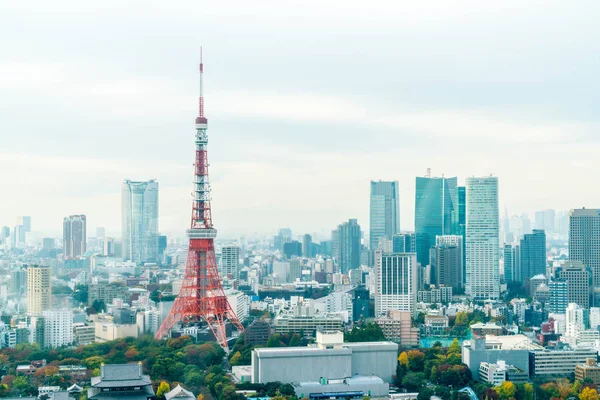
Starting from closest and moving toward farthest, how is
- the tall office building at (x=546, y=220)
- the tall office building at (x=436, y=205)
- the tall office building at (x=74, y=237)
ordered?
the tall office building at (x=74, y=237)
the tall office building at (x=436, y=205)
the tall office building at (x=546, y=220)

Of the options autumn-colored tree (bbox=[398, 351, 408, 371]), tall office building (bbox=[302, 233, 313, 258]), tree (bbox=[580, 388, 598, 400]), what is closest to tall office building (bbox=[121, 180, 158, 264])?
tall office building (bbox=[302, 233, 313, 258])

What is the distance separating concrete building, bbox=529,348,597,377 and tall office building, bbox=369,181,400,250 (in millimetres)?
23864

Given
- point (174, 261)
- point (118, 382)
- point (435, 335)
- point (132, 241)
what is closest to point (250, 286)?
point (174, 261)

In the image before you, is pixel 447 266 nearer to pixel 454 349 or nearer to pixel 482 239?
pixel 482 239

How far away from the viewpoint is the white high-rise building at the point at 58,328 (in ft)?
52.5

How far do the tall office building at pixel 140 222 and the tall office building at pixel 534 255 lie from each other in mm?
11924

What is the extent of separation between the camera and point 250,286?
27.3 meters

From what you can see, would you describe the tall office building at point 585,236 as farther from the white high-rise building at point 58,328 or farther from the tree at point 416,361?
the white high-rise building at point 58,328

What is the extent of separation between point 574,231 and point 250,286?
9988mm

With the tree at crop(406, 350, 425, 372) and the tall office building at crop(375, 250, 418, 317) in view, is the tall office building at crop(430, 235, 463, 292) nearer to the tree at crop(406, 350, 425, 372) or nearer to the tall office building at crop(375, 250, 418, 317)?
the tall office building at crop(375, 250, 418, 317)

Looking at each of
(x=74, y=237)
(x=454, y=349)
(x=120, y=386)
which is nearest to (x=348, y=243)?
(x=74, y=237)

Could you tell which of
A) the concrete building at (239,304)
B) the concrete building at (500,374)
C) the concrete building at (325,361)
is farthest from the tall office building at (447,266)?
the concrete building at (500,374)

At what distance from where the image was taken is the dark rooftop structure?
11141 millimetres

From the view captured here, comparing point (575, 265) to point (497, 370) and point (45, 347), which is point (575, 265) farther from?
point (45, 347)
